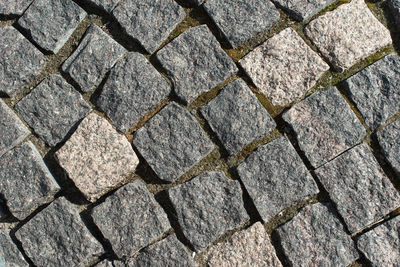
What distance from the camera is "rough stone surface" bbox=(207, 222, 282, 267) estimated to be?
8.09ft

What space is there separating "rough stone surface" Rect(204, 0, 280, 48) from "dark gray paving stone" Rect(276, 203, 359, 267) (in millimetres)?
1024

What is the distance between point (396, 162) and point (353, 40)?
28.4 inches

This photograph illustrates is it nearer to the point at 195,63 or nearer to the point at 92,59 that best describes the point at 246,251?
the point at 195,63

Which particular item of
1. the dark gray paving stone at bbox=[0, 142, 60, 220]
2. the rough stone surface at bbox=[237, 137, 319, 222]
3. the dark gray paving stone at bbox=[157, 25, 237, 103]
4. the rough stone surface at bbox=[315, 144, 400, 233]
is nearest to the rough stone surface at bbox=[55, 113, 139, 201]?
the dark gray paving stone at bbox=[0, 142, 60, 220]

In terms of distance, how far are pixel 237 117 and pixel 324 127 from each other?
479 mm

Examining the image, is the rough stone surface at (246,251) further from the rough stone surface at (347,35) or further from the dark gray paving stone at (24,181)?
the rough stone surface at (347,35)

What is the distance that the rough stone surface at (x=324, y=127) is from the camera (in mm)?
2568

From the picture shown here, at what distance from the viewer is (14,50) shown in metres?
2.64

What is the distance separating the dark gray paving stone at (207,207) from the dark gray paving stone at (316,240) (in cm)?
26

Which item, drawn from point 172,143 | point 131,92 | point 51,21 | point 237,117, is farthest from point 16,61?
point 237,117

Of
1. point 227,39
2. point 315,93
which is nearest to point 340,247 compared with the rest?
point 315,93

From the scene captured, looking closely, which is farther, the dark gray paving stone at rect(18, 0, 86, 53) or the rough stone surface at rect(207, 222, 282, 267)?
the dark gray paving stone at rect(18, 0, 86, 53)

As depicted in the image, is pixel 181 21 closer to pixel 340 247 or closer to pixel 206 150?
pixel 206 150

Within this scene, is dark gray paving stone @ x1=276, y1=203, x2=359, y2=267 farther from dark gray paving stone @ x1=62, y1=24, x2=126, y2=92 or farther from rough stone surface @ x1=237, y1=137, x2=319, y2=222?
dark gray paving stone @ x1=62, y1=24, x2=126, y2=92
